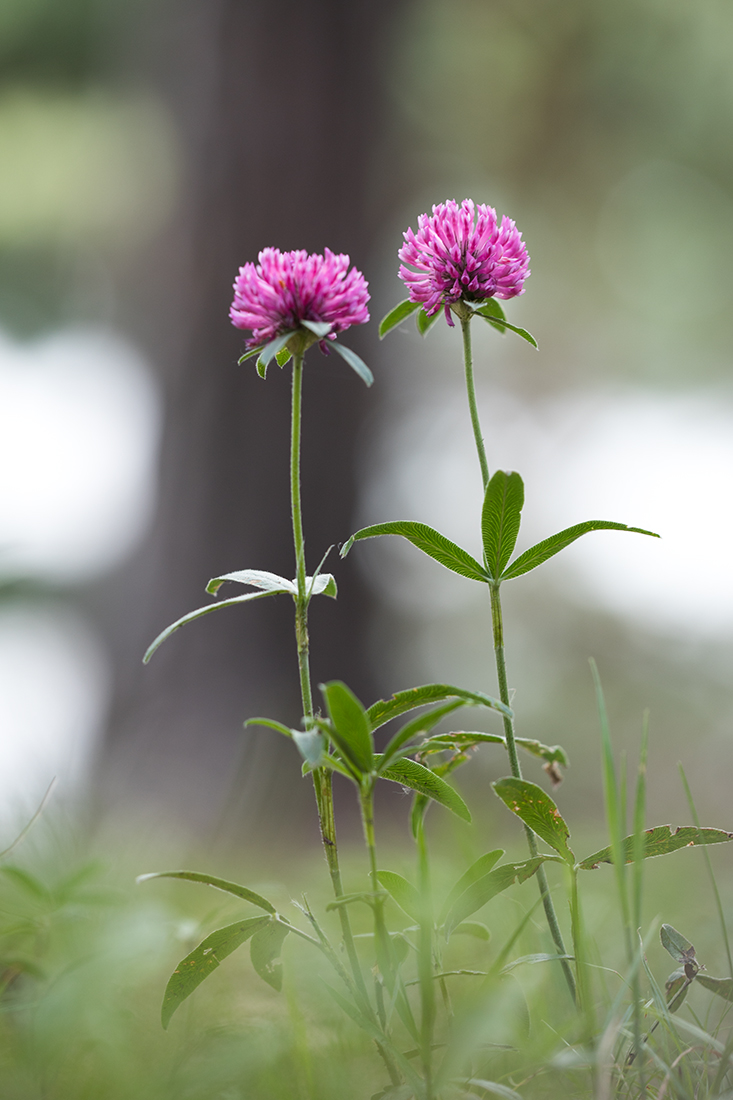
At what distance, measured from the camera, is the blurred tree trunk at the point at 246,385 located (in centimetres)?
200

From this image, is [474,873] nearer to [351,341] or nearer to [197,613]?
[197,613]

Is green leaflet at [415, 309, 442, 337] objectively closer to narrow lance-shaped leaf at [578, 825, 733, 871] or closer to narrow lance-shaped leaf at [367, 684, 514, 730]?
narrow lance-shaped leaf at [367, 684, 514, 730]

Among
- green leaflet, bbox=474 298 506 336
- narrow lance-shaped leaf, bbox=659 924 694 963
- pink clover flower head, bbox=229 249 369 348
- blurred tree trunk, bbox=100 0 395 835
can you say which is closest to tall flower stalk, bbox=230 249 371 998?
pink clover flower head, bbox=229 249 369 348

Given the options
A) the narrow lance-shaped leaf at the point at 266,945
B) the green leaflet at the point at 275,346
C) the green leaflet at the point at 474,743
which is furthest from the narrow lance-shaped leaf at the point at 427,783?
the green leaflet at the point at 275,346

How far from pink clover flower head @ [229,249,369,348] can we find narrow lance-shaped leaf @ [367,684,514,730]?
250mm

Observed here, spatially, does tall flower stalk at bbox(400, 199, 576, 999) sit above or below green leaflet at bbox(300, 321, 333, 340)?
above

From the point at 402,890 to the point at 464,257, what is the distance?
455mm

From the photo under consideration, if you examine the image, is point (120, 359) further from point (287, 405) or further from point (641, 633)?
point (641, 633)

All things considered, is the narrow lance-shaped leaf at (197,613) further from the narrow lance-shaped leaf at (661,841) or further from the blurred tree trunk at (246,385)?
the blurred tree trunk at (246,385)

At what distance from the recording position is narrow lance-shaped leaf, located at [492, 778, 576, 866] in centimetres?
50

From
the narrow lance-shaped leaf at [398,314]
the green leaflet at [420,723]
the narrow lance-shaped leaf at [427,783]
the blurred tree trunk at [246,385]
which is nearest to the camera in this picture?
the green leaflet at [420,723]

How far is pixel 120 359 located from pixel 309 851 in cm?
271

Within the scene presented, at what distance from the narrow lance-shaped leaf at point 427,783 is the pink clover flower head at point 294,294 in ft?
0.99

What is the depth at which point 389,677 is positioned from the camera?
2473mm
